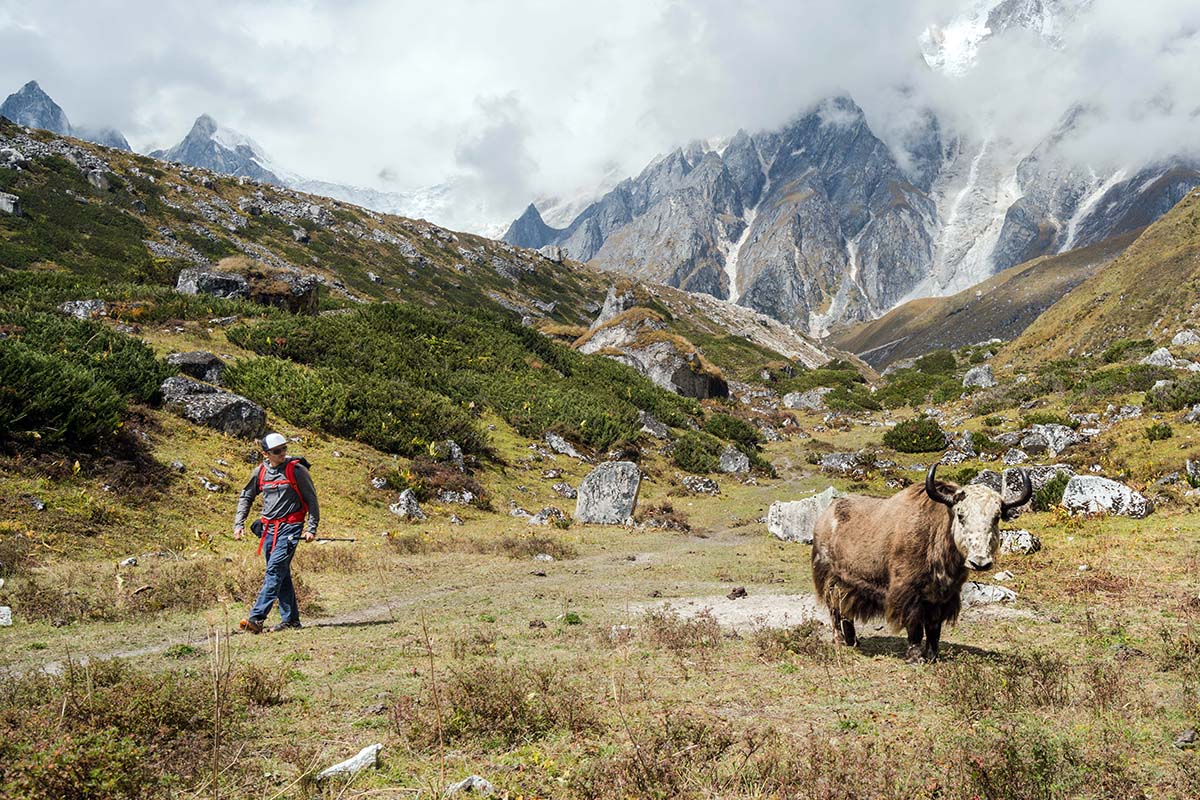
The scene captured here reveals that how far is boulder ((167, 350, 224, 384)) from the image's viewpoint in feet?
68.0

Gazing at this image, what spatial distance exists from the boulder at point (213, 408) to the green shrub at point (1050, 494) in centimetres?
2262

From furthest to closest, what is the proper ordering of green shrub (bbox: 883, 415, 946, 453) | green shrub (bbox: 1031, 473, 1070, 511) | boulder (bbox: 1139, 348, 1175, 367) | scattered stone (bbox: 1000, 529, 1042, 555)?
green shrub (bbox: 883, 415, 946, 453)
boulder (bbox: 1139, 348, 1175, 367)
green shrub (bbox: 1031, 473, 1070, 511)
scattered stone (bbox: 1000, 529, 1042, 555)

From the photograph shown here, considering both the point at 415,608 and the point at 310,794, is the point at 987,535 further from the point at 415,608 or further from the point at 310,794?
the point at 415,608

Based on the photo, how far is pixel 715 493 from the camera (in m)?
26.8

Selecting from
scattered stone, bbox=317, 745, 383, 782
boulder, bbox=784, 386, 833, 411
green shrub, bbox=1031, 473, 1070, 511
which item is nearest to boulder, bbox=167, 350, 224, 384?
scattered stone, bbox=317, 745, 383, 782

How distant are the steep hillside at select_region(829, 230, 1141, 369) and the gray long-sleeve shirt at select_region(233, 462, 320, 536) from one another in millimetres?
150122

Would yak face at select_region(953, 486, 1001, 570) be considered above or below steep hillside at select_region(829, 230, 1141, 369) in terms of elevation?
below

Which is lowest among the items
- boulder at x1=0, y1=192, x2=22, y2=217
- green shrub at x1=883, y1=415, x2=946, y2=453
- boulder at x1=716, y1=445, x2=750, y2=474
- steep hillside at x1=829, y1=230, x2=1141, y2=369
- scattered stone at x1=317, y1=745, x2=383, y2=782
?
scattered stone at x1=317, y1=745, x2=383, y2=782

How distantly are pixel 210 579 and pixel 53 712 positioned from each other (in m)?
6.50

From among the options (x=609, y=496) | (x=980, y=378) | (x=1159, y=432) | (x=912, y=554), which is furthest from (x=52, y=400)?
(x=980, y=378)

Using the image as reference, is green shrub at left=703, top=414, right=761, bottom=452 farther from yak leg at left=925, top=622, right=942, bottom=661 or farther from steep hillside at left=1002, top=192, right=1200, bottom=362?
yak leg at left=925, top=622, right=942, bottom=661

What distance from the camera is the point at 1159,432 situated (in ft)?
63.5

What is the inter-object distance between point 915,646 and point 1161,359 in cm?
3310

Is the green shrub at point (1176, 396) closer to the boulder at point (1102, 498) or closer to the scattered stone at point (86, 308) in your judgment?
the boulder at point (1102, 498)
